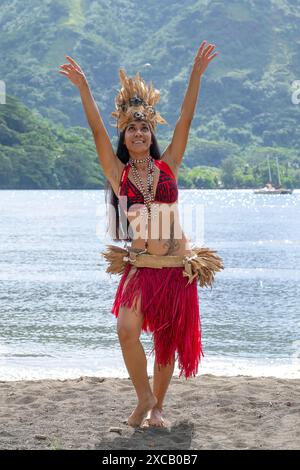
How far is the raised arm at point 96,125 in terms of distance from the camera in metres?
5.94

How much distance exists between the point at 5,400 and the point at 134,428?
56.3 inches

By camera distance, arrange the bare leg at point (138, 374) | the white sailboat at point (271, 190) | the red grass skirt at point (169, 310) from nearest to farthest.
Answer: the bare leg at point (138, 374), the red grass skirt at point (169, 310), the white sailboat at point (271, 190)

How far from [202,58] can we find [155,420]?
2.36 meters

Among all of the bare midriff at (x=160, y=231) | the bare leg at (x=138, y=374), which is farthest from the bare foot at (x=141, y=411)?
the bare midriff at (x=160, y=231)

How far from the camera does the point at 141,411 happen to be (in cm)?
600

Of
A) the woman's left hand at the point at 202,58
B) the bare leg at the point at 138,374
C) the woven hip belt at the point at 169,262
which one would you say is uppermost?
the woman's left hand at the point at 202,58

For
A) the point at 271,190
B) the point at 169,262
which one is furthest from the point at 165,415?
the point at 271,190

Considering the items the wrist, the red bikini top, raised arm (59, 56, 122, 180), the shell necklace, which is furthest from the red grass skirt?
the wrist

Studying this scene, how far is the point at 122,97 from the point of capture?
6207 mm

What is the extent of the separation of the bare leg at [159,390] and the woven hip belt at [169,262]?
22.8 inches

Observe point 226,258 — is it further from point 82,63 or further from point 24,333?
point 82,63

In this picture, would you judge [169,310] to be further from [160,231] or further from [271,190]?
[271,190]

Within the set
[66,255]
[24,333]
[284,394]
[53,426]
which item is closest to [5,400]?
[53,426]

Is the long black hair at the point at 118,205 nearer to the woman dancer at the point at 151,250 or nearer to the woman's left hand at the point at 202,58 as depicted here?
the woman dancer at the point at 151,250
